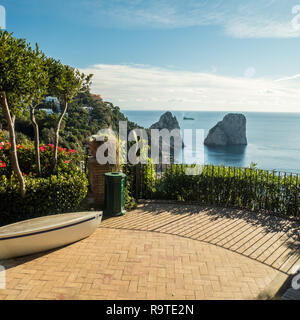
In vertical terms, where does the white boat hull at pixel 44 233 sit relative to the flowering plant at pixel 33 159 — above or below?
below

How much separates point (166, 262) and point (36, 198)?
9.86 ft

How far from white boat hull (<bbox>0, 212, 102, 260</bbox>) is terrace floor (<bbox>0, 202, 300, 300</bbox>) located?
150 millimetres

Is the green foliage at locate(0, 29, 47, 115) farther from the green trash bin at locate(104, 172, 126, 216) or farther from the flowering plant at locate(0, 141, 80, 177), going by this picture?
the green trash bin at locate(104, 172, 126, 216)

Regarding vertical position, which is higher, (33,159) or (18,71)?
(18,71)

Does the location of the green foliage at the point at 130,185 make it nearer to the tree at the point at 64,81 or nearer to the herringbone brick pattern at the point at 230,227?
the herringbone brick pattern at the point at 230,227

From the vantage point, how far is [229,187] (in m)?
7.83

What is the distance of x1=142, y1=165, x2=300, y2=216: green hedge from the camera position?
23.2 ft

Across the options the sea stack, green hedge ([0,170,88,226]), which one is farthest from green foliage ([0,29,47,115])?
the sea stack

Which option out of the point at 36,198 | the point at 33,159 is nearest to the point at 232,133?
the point at 33,159

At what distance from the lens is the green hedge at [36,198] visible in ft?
18.7

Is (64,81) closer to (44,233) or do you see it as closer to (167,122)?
(44,233)

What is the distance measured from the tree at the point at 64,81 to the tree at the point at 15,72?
4.26ft

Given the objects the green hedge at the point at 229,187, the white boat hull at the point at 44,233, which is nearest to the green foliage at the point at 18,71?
the white boat hull at the point at 44,233
